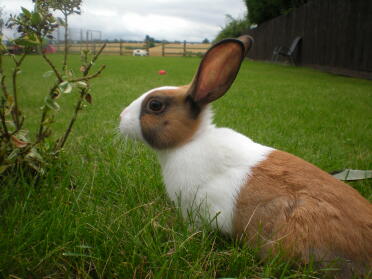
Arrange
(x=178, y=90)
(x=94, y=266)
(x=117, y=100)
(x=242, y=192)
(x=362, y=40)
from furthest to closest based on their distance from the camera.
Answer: (x=362, y=40) < (x=117, y=100) < (x=178, y=90) < (x=242, y=192) < (x=94, y=266)

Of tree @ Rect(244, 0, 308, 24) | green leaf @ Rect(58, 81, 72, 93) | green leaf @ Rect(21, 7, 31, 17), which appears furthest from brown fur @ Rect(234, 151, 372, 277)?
tree @ Rect(244, 0, 308, 24)

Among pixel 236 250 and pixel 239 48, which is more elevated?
pixel 239 48

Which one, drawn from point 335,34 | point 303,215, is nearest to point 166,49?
point 335,34

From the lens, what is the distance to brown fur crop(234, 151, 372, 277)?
1.41 m

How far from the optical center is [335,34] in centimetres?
1201

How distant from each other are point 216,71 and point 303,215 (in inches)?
35.3

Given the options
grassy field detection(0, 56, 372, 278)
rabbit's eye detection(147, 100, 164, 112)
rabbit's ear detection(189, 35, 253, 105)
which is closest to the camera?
grassy field detection(0, 56, 372, 278)

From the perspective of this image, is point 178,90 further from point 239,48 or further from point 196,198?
point 196,198

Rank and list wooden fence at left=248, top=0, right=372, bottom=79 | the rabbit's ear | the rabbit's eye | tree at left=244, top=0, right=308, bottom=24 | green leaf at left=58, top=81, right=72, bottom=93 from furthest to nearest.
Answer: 1. tree at left=244, top=0, right=308, bottom=24
2. wooden fence at left=248, top=0, right=372, bottom=79
3. the rabbit's eye
4. the rabbit's ear
5. green leaf at left=58, top=81, right=72, bottom=93

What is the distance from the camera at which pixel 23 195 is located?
6.06ft

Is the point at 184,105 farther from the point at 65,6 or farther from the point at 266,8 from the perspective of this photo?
the point at 266,8

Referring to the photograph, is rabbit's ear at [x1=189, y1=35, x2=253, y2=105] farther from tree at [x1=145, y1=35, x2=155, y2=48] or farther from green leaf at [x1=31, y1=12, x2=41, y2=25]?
tree at [x1=145, y1=35, x2=155, y2=48]

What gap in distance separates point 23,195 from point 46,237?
1.74ft

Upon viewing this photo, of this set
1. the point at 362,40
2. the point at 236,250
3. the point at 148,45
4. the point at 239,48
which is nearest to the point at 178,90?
the point at 239,48
